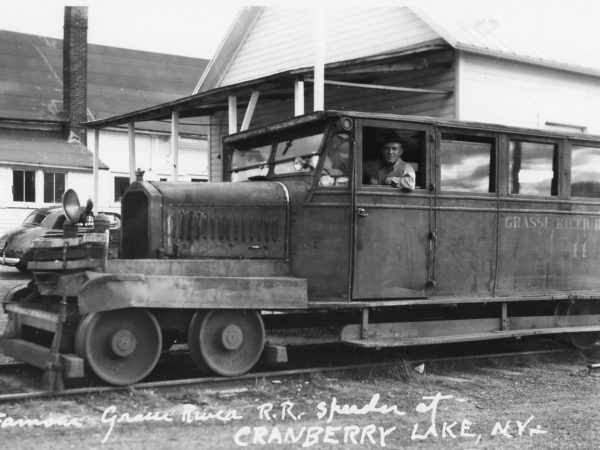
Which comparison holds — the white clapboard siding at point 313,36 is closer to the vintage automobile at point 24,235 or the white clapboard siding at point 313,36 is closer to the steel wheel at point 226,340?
the vintage automobile at point 24,235

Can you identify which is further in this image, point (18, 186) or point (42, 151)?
point (42, 151)

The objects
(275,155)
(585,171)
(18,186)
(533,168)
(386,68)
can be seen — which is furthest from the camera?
(18,186)

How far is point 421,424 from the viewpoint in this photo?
5531 mm

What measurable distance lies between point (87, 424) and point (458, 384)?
10.9ft

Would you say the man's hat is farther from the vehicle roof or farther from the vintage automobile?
the vintage automobile

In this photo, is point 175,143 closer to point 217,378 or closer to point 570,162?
point 570,162

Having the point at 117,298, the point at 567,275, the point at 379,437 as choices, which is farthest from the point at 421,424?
the point at 567,275

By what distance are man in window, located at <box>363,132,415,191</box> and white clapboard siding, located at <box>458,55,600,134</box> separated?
18.7ft

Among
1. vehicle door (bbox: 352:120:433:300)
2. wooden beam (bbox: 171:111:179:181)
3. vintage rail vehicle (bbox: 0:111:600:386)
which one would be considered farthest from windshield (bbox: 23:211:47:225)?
vehicle door (bbox: 352:120:433:300)

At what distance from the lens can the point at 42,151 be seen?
80.9 ft

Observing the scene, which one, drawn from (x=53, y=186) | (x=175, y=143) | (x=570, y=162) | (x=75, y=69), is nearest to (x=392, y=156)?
(x=570, y=162)

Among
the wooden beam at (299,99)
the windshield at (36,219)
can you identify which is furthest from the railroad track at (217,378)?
the windshield at (36,219)

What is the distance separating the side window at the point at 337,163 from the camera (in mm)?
7062

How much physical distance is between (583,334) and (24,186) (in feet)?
62.9
